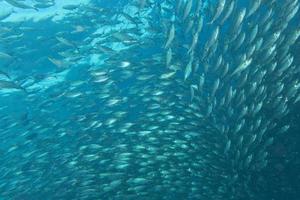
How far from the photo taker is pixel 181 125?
1347 cm

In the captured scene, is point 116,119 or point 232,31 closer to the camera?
point 232,31

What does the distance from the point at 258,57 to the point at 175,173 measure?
5.20m

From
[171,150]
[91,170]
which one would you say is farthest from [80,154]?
[171,150]

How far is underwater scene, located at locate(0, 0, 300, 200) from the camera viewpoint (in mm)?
11375

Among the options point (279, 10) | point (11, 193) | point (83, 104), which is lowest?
point (11, 193)

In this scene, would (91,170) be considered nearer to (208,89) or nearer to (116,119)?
(116,119)

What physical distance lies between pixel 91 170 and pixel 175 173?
3158 mm

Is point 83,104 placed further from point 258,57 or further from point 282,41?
point 282,41

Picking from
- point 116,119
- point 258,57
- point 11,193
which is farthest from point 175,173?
→ point 11,193

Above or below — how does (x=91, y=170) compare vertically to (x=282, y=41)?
below

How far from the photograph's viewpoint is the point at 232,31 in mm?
10883

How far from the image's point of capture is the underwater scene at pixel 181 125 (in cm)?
1138

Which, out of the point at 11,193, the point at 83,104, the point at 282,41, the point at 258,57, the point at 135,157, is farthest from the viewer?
the point at 83,104

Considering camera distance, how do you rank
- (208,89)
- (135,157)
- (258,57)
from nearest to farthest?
(258,57) < (135,157) < (208,89)
